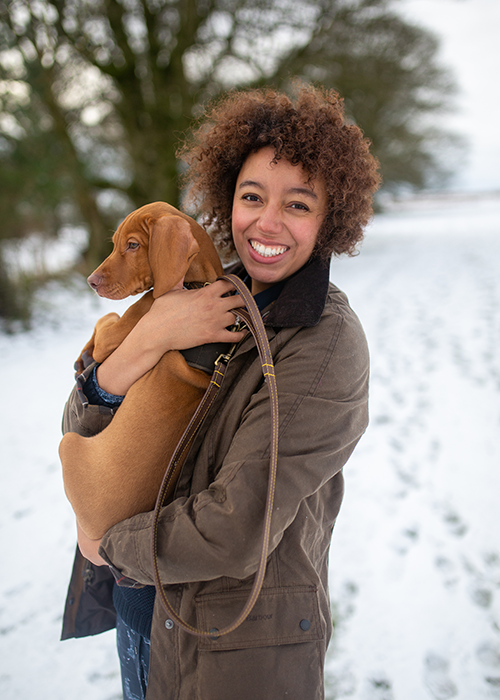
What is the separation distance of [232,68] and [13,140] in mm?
4638

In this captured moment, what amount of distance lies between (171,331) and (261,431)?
537 millimetres

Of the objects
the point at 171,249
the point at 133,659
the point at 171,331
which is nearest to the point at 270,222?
the point at 171,249

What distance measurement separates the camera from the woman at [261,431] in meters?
1.19

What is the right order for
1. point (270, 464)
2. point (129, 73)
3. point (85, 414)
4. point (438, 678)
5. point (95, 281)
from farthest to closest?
1. point (129, 73)
2. point (438, 678)
3. point (95, 281)
4. point (85, 414)
5. point (270, 464)

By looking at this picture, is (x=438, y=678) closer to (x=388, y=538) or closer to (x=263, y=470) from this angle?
(x=388, y=538)

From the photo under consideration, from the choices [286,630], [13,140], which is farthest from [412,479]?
[13,140]

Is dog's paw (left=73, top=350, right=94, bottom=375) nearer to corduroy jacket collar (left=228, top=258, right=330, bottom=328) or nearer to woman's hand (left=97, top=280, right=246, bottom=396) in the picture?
woman's hand (left=97, top=280, right=246, bottom=396)

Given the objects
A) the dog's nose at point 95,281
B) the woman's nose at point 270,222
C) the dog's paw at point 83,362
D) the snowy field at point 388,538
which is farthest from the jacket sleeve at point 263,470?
the snowy field at point 388,538

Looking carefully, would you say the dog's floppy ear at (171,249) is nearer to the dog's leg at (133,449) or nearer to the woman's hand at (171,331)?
the woman's hand at (171,331)

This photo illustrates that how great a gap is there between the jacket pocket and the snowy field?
1.43m

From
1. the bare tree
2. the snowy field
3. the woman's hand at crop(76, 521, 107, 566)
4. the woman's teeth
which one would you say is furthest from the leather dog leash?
the bare tree

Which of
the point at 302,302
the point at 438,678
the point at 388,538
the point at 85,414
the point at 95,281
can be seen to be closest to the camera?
the point at 302,302

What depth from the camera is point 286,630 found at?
1280 millimetres

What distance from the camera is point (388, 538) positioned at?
3221 millimetres
